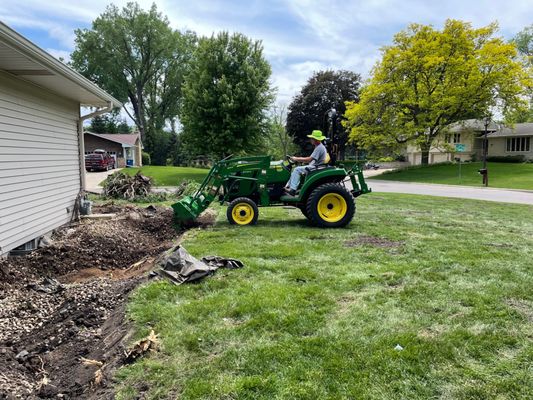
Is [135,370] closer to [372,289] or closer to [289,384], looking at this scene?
[289,384]

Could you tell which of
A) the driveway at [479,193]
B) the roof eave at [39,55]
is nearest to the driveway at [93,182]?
the roof eave at [39,55]

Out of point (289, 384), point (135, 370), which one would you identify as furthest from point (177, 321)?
point (289, 384)

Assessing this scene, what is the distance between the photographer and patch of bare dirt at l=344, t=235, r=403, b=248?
6.57 meters

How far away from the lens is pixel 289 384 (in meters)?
2.67

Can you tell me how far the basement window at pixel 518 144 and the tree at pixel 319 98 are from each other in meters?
17.1

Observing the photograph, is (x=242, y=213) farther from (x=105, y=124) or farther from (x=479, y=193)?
(x=105, y=124)

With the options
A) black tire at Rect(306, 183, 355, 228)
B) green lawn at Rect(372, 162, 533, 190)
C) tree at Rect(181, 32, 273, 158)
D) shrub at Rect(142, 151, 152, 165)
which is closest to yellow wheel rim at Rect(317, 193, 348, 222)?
black tire at Rect(306, 183, 355, 228)

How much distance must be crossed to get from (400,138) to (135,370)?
33.0 metres

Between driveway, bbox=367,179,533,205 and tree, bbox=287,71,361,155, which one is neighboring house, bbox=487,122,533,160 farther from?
driveway, bbox=367,179,533,205

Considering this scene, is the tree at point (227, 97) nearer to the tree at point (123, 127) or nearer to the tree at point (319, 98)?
the tree at point (319, 98)

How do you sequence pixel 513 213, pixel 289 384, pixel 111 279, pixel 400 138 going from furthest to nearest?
1. pixel 400 138
2. pixel 513 213
3. pixel 111 279
4. pixel 289 384

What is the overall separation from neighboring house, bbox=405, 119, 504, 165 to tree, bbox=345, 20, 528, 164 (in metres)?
1.58

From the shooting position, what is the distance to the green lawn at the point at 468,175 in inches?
1057

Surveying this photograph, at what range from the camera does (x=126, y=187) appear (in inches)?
Answer: 572
